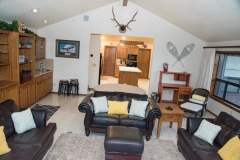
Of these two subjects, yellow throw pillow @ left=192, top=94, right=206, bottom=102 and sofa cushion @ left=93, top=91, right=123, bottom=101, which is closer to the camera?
sofa cushion @ left=93, top=91, right=123, bottom=101

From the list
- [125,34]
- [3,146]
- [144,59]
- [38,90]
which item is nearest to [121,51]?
[144,59]

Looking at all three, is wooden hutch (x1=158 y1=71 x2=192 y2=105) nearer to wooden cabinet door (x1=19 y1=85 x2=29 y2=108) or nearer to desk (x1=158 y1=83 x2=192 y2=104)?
desk (x1=158 y1=83 x2=192 y2=104)

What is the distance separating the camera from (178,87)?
247 inches

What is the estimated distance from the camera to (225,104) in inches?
201

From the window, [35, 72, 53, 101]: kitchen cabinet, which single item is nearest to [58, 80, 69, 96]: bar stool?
[35, 72, 53, 101]: kitchen cabinet

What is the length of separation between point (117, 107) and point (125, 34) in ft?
10.7

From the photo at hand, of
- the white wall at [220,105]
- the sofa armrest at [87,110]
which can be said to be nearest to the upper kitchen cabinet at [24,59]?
the sofa armrest at [87,110]

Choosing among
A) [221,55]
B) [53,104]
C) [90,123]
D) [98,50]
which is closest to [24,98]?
[53,104]

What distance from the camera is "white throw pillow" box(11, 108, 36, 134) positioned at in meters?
2.92

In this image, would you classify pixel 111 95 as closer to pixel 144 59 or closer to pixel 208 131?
pixel 208 131

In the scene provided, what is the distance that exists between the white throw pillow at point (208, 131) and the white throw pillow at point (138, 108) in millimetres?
1146

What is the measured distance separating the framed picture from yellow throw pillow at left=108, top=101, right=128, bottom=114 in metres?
3.28

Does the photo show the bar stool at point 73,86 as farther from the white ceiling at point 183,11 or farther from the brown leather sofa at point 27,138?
the brown leather sofa at point 27,138

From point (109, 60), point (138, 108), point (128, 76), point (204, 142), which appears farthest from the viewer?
point (109, 60)
